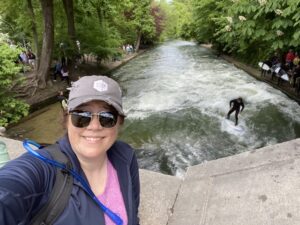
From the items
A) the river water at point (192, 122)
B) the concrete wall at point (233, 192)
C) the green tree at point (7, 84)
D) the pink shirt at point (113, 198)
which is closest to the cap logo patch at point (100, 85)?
the pink shirt at point (113, 198)

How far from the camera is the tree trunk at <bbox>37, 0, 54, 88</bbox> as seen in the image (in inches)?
638

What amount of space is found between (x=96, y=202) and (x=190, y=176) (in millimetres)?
2880

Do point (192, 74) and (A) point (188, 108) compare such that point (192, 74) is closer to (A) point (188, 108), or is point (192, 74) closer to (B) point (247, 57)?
(B) point (247, 57)

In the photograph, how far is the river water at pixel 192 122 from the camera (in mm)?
9680

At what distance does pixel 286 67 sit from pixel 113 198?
15.9m

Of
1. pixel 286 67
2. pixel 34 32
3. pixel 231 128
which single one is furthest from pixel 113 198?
pixel 34 32

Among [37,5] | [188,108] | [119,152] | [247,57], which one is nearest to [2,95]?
[188,108]

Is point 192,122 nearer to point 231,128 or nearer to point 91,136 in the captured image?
point 231,128

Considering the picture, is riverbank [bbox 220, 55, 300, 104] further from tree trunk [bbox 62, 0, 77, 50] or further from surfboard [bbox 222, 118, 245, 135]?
tree trunk [bbox 62, 0, 77, 50]

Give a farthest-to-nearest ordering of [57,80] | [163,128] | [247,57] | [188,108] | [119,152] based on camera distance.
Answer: [247,57] → [57,80] → [188,108] → [163,128] → [119,152]

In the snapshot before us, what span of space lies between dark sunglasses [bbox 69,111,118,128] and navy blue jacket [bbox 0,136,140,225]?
0.12m

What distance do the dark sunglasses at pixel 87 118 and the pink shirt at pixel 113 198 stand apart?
28 cm

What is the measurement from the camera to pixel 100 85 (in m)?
1.64

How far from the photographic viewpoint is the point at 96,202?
157cm
